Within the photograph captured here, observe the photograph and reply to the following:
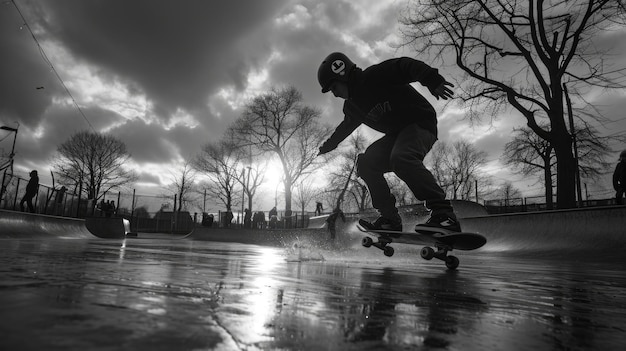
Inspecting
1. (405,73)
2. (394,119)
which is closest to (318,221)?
(394,119)

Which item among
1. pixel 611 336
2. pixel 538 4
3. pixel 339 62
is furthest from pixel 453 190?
pixel 611 336

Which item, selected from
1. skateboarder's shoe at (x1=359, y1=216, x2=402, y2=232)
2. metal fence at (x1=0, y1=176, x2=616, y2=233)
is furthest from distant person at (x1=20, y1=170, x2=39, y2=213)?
skateboarder's shoe at (x1=359, y1=216, x2=402, y2=232)

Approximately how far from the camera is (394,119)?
391cm

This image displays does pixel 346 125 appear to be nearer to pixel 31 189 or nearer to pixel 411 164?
pixel 411 164

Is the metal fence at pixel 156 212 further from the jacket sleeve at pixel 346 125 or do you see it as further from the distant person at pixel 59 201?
the jacket sleeve at pixel 346 125

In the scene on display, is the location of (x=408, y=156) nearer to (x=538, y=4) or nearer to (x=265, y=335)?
(x=265, y=335)

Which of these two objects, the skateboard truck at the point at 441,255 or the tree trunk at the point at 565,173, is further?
the tree trunk at the point at 565,173

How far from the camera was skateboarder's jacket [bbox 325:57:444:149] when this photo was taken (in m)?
3.81

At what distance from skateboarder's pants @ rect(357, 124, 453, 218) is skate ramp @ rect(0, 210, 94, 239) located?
8.37 m

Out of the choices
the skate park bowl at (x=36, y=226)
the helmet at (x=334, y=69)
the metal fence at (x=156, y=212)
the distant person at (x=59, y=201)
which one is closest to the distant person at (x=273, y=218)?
the metal fence at (x=156, y=212)

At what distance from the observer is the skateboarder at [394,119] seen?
349 centimetres

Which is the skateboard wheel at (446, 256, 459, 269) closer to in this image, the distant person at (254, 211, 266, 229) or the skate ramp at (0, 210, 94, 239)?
the skate ramp at (0, 210, 94, 239)

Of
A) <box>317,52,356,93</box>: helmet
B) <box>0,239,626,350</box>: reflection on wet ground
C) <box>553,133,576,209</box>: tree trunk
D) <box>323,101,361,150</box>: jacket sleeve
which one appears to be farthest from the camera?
<box>553,133,576,209</box>: tree trunk

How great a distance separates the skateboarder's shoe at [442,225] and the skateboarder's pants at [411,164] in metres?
0.06
